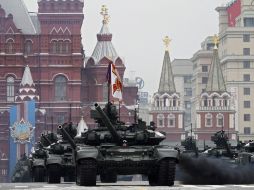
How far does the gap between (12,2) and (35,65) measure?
10.5 meters

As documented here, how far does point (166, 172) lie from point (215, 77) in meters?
152

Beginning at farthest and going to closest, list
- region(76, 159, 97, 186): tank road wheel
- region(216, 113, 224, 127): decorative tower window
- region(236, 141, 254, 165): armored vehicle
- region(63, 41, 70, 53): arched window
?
region(216, 113, 224, 127): decorative tower window < region(63, 41, 70, 53): arched window < region(236, 141, 254, 165): armored vehicle < region(76, 159, 97, 186): tank road wheel

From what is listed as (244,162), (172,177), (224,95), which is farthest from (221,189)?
(224,95)

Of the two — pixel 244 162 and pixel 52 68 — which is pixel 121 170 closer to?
Answer: pixel 244 162

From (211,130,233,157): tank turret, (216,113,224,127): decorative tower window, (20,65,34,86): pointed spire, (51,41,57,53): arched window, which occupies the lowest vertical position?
(211,130,233,157): tank turret

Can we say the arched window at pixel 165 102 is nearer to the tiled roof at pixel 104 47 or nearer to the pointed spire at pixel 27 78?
the tiled roof at pixel 104 47

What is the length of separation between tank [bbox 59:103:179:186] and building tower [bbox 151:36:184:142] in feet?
508

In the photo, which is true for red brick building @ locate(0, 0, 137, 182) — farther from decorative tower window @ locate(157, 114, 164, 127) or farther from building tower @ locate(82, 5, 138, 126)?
decorative tower window @ locate(157, 114, 164, 127)

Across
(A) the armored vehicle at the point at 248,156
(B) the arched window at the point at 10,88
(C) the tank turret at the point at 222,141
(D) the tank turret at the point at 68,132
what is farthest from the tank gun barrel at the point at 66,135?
(B) the arched window at the point at 10,88

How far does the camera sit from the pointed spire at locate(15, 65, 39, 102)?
13600cm

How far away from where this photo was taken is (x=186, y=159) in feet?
127

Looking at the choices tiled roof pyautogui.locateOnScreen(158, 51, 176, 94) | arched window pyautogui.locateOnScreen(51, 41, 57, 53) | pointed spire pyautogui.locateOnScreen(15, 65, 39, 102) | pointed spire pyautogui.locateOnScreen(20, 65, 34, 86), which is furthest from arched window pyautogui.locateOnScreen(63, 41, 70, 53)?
tiled roof pyautogui.locateOnScreen(158, 51, 176, 94)

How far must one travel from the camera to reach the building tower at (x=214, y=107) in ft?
599

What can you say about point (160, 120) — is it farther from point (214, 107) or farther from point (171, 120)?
point (214, 107)
